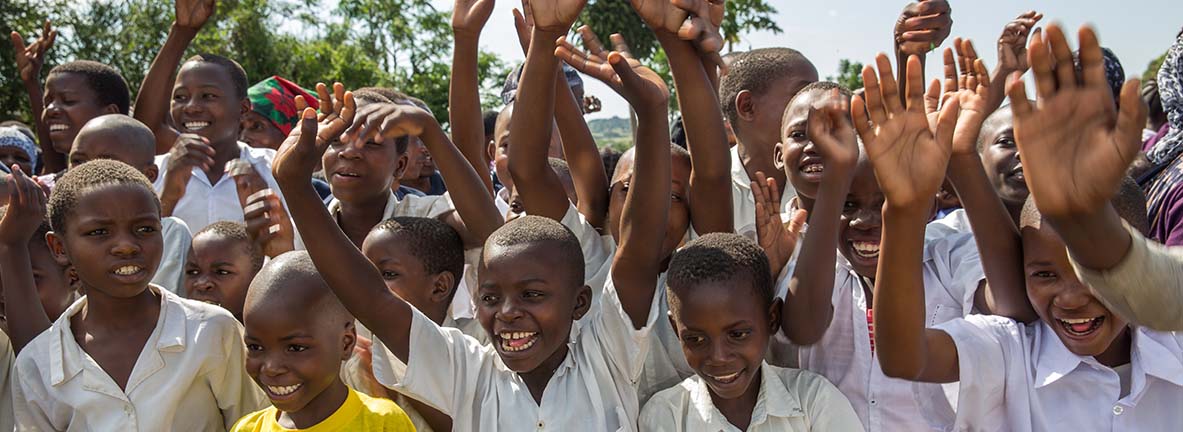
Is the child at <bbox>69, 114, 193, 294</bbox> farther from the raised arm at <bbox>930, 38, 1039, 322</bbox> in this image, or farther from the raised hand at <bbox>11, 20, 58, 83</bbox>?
the raised arm at <bbox>930, 38, 1039, 322</bbox>

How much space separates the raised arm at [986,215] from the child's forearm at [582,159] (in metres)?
1.12

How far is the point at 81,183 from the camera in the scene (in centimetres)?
305

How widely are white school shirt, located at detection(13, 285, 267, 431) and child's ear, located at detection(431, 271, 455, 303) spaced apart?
58cm

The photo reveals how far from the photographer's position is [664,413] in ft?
9.34

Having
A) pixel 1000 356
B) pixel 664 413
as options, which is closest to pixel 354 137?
pixel 664 413

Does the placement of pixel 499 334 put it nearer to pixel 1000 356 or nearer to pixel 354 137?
pixel 354 137

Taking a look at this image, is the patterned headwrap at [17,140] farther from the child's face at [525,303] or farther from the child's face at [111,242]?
the child's face at [525,303]

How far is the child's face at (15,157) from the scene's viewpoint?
19.7 ft

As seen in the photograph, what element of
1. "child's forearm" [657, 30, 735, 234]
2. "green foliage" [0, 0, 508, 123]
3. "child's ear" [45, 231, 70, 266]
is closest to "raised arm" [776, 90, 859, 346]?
"child's forearm" [657, 30, 735, 234]

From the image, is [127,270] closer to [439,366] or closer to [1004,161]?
[439,366]

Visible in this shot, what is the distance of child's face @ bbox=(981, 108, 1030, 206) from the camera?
3262mm

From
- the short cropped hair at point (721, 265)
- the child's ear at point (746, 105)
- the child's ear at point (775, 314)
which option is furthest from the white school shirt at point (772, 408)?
the child's ear at point (746, 105)

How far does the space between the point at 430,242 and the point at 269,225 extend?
70 centimetres

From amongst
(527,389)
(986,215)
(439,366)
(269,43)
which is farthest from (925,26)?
(269,43)
